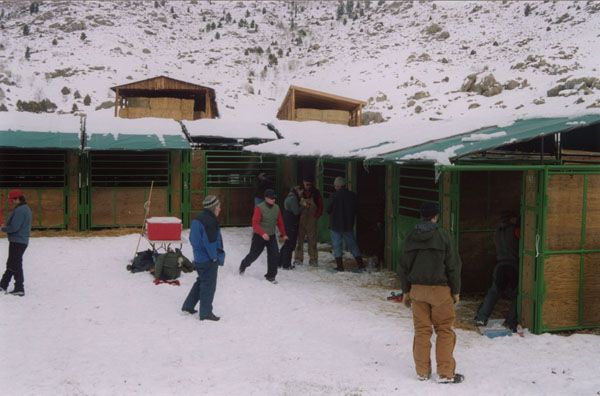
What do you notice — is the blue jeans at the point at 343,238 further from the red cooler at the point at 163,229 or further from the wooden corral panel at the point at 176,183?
the wooden corral panel at the point at 176,183

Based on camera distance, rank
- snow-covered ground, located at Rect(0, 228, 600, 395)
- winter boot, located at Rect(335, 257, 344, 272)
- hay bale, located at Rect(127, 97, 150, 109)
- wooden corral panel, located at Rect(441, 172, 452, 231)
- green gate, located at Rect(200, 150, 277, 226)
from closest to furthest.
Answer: snow-covered ground, located at Rect(0, 228, 600, 395), wooden corral panel, located at Rect(441, 172, 452, 231), winter boot, located at Rect(335, 257, 344, 272), green gate, located at Rect(200, 150, 277, 226), hay bale, located at Rect(127, 97, 150, 109)

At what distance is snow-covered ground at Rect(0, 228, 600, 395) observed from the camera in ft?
19.8

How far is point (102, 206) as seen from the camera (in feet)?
55.8

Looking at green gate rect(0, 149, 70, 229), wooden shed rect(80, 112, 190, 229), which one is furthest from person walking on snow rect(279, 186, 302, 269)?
green gate rect(0, 149, 70, 229)

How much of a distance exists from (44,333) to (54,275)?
3.70m

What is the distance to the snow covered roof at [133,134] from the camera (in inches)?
636

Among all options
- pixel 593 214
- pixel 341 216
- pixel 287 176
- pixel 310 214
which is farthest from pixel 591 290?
pixel 287 176

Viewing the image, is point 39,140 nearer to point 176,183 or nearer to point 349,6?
point 176,183

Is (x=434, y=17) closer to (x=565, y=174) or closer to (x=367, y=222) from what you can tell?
(x=367, y=222)

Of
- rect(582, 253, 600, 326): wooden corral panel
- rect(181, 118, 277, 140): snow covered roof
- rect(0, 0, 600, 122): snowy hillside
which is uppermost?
rect(0, 0, 600, 122): snowy hillside

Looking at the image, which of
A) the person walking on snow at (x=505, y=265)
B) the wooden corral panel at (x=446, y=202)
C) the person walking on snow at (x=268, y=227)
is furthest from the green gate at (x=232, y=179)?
the person walking on snow at (x=505, y=265)

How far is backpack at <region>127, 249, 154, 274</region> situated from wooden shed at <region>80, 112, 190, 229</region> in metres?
5.35

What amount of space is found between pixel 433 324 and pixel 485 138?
3447 millimetres

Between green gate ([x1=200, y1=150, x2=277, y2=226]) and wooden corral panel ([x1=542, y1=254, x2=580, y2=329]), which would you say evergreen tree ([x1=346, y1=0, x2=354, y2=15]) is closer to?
green gate ([x1=200, y1=150, x2=277, y2=226])
